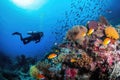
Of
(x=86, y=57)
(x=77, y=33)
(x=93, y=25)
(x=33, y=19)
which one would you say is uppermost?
(x=33, y=19)

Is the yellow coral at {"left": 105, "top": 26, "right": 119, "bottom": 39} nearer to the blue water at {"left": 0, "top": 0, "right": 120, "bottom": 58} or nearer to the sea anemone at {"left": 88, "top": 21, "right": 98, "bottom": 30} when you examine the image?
the sea anemone at {"left": 88, "top": 21, "right": 98, "bottom": 30}

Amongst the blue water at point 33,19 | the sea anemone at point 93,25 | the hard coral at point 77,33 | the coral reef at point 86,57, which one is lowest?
the coral reef at point 86,57

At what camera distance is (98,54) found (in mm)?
6770

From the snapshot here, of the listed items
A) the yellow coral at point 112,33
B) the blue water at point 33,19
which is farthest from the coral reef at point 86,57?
the blue water at point 33,19

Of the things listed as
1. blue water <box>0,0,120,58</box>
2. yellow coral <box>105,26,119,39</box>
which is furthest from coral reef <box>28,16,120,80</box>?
blue water <box>0,0,120,58</box>

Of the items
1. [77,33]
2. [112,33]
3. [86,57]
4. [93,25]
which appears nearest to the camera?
[86,57]

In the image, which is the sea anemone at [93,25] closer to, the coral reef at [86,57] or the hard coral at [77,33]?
the coral reef at [86,57]

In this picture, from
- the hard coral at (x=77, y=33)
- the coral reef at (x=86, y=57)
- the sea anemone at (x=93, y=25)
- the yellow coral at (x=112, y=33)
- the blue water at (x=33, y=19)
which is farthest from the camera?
the blue water at (x=33, y=19)

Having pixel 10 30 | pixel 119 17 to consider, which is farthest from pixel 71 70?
pixel 10 30

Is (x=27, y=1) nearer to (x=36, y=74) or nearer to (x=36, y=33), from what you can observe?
(x=36, y=33)

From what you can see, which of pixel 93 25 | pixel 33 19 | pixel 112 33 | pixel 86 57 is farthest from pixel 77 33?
pixel 33 19

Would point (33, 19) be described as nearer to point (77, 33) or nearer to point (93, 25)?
point (93, 25)

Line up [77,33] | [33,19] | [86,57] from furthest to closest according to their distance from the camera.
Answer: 1. [33,19]
2. [77,33]
3. [86,57]

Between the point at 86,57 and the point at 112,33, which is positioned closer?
the point at 86,57
